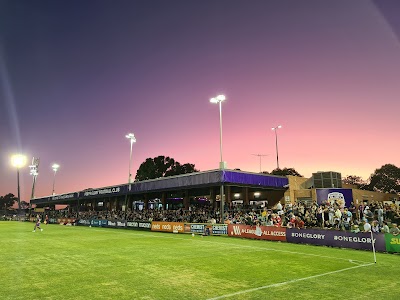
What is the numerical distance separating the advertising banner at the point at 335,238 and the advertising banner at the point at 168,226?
42.8ft

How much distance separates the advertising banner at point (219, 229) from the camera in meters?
28.3

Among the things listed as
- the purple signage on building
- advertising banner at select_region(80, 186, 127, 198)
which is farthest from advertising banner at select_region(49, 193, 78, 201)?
the purple signage on building

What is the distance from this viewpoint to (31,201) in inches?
3418

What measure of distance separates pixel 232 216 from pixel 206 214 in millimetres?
4022

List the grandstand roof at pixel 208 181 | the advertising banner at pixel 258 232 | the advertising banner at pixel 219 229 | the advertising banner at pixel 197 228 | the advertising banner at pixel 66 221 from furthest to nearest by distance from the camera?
the advertising banner at pixel 66 221, the grandstand roof at pixel 208 181, the advertising banner at pixel 197 228, the advertising banner at pixel 219 229, the advertising banner at pixel 258 232

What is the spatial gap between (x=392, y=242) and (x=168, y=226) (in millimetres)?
22762

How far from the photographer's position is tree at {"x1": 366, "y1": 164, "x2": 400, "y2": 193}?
282ft

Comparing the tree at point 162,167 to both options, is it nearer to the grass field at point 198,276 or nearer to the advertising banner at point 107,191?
the advertising banner at point 107,191

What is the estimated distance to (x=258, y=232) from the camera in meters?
25.2

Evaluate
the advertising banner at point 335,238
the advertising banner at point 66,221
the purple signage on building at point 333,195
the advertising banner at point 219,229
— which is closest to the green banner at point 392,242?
the advertising banner at point 335,238

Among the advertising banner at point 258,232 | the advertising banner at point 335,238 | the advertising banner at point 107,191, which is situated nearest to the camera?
the advertising banner at point 335,238

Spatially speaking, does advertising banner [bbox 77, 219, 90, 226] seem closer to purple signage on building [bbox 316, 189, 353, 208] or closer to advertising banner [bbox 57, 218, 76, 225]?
advertising banner [bbox 57, 218, 76, 225]

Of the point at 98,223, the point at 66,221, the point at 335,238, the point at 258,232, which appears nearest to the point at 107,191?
the point at 98,223

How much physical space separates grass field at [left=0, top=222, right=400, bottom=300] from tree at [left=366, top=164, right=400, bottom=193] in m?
83.8
